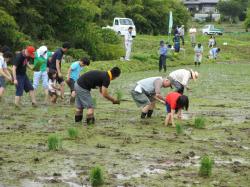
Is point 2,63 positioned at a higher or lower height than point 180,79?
higher

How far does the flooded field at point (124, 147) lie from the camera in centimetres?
769

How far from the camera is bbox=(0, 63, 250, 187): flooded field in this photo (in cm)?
769

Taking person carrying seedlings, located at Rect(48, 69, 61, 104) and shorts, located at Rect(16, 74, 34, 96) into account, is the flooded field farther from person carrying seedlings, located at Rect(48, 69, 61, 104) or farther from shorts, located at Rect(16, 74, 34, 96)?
shorts, located at Rect(16, 74, 34, 96)

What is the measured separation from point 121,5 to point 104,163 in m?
47.3

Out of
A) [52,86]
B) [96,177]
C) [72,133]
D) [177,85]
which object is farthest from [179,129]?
[52,86]

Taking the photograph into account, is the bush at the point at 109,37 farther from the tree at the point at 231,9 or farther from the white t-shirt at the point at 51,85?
the tree at the point at 231,9

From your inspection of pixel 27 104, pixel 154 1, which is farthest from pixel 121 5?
pixel 27 104

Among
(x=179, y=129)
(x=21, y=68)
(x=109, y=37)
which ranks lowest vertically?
(x=179, y=129)

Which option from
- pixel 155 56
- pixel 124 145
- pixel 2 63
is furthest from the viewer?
pixel 155 56

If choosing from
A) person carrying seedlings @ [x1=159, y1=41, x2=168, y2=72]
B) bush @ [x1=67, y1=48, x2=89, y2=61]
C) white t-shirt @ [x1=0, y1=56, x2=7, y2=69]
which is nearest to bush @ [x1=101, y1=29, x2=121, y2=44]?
bush @ [x1=67, y1=48, x2=89, y2=61]

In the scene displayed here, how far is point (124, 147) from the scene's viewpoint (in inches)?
384

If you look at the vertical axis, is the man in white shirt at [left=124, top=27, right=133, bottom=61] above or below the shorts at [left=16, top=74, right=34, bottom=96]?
above

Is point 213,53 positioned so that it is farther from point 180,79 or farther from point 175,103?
point 175,103

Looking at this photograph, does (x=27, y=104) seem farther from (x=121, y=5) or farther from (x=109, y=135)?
(x=121, y=5)
